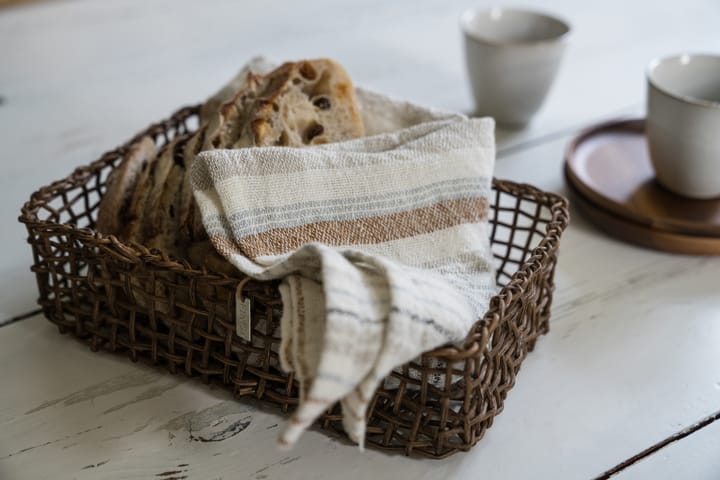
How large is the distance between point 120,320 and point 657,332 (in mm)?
534

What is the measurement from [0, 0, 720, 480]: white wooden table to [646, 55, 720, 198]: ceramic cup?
107 mm

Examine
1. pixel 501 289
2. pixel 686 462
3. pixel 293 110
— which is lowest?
pixel 686 462

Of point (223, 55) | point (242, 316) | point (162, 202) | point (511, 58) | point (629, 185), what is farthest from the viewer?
point (223, 55)

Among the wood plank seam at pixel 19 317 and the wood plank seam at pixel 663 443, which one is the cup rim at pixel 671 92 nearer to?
the wood plank seam at pixel 663 443

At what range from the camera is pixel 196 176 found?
0.73m

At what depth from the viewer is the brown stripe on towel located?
0.71m

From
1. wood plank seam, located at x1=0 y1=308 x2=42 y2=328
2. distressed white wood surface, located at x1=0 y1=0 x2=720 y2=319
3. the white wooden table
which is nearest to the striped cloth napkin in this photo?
the white wooden table

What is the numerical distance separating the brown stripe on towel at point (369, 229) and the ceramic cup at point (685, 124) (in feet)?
1.05

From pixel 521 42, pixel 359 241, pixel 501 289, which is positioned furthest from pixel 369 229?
pixel 521 42

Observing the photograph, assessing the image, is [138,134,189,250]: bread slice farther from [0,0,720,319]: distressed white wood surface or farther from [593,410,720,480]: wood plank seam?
[593,410,720,480]: wood plank seam

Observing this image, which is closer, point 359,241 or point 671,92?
point 359,241

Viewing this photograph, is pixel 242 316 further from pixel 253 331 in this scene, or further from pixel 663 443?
pixel 663 443

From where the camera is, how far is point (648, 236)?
38.0 inches

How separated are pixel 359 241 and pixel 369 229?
0.6 inches
